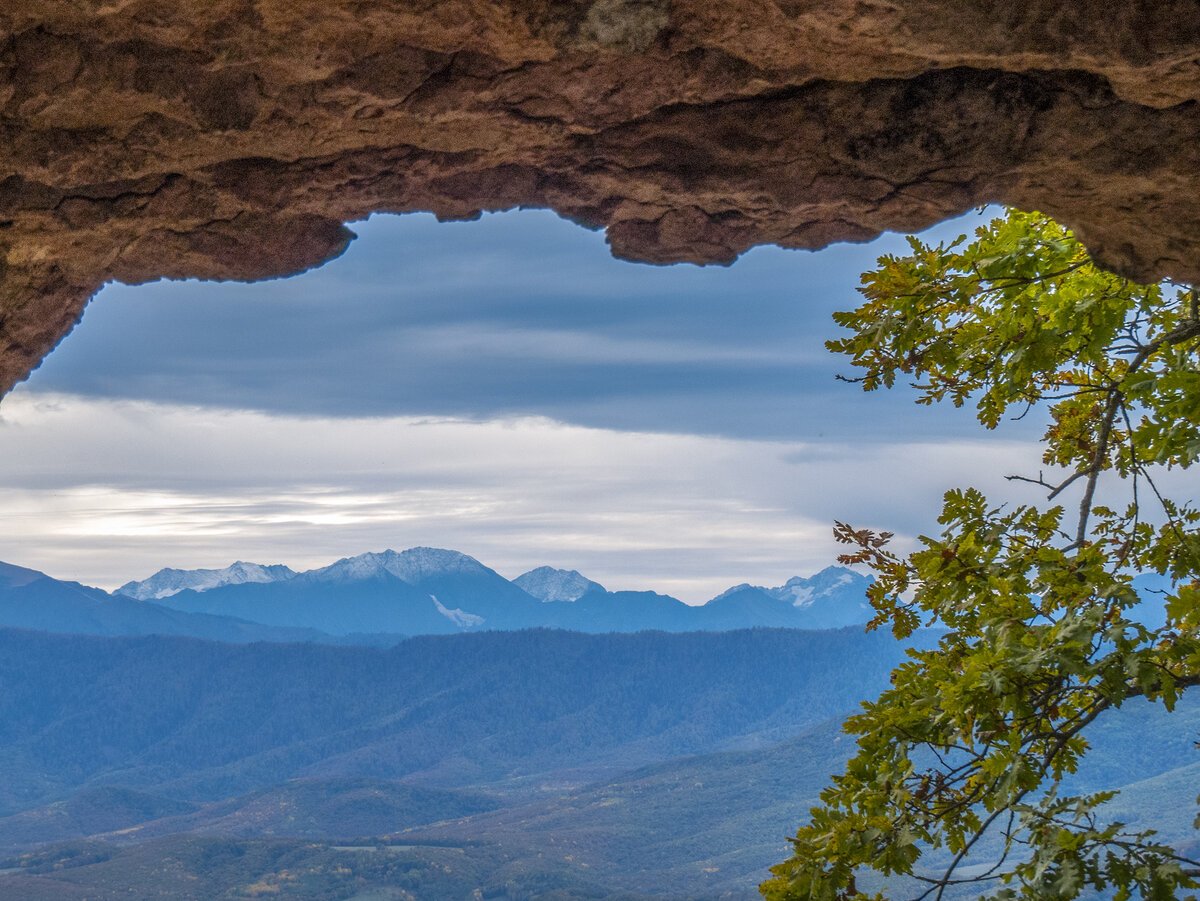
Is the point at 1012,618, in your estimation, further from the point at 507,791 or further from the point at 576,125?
the point at 507,791

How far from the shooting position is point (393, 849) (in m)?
109

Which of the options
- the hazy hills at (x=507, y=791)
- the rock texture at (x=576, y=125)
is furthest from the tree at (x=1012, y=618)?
the hazy hills at (x=507, y=791)

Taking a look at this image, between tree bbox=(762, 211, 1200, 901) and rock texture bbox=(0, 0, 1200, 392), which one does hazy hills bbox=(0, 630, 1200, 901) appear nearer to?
tree bbox=(762, 211, 1200, 901)

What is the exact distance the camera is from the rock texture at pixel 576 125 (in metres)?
3.66

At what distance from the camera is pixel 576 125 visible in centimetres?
432

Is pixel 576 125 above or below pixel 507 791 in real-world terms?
above

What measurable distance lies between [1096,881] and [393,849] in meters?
114

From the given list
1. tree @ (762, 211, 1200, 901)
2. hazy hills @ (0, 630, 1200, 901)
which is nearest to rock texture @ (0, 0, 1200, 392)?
tree @ (762, 211, 1200, 901)

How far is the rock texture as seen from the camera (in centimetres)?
366

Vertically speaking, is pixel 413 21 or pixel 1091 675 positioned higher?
pixel 413 21

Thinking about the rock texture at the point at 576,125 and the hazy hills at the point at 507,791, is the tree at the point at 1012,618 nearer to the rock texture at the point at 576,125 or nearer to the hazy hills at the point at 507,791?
the rock texture at the point at 576,125

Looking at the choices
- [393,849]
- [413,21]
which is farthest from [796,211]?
[393,849]

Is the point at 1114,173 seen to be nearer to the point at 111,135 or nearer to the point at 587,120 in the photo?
the point at 587,120

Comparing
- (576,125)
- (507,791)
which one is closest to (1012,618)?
→ (576,125)
